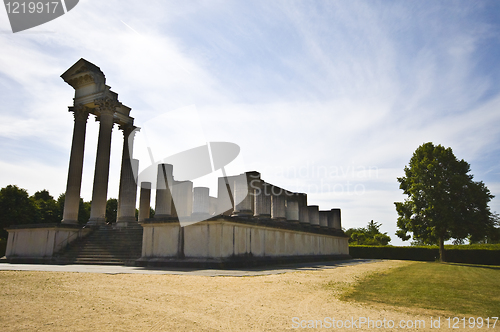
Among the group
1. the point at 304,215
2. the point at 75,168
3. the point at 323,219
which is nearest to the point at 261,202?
the point at 304,215

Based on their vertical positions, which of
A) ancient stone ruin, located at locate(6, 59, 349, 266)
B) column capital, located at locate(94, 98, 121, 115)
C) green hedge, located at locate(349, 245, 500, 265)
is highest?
column capital, located at locate(94, 98, 121, 115)

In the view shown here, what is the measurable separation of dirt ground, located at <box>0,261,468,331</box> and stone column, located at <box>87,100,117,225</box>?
782 inches

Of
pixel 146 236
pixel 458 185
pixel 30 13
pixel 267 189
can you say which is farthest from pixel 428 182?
pixel 30 13

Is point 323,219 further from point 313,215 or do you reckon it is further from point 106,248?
point 106,248

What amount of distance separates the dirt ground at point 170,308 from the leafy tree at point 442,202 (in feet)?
108

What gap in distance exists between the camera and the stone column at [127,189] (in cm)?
3017

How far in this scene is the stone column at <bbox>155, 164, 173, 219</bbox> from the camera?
23.8 m

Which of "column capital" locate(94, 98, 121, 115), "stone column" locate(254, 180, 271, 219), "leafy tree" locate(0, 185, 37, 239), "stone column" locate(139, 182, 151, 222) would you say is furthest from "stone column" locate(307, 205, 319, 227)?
"leafy tree" locate(0, 185, 37, 239)

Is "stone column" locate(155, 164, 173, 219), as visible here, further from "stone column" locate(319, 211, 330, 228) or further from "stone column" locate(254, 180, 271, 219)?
"stone column" locate(319, 211, 330, 228)

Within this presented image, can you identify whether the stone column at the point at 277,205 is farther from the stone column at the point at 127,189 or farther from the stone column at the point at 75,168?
the stone column at the point at 75,168

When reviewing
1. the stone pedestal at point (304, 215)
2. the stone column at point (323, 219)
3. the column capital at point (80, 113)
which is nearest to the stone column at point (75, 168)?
the column capital at point (80, 113)

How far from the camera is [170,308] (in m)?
7.43

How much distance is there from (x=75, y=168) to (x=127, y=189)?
4.73 meters

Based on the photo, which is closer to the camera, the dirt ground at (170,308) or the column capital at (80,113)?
the dirt ground at (170,308)
